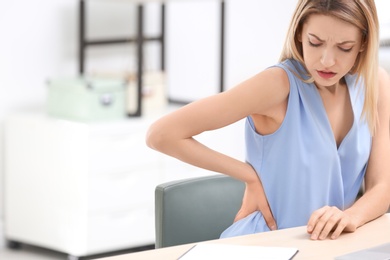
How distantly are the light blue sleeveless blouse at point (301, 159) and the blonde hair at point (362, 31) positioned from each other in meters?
0.03

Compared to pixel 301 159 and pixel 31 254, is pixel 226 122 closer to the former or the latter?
pixel 301 159

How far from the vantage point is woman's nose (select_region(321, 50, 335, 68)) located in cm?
189

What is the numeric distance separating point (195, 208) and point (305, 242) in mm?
364

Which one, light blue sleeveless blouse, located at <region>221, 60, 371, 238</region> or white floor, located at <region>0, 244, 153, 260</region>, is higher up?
light blue sleeveless blouse, located at <region>221, 60, 371, 238</region>

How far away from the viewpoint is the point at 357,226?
191 centimetres

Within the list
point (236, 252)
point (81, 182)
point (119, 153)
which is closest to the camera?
point (236, 252)

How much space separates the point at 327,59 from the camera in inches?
74.6

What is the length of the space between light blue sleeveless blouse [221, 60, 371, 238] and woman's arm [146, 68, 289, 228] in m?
0.02

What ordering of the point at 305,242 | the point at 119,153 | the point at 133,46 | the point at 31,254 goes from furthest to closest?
the point at 133,46
the point at 31,254
the point at 119,153
the point at 305,242

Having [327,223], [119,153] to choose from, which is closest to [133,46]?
[119,153]

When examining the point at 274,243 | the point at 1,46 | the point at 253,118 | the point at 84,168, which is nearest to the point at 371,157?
the point at 253,118

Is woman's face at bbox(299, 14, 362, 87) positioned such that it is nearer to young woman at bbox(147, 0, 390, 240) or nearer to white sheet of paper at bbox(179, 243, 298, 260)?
young woman at bbox(147, 0, 390, 240)

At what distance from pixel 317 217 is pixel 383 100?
1.39 feet

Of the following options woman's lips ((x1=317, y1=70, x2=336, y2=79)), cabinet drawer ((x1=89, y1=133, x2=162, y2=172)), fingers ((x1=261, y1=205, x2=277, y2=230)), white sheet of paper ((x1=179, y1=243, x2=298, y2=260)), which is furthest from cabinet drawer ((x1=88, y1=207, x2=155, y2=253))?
white sheet of paper ((x1=179, y1=243, x2=298, y2=260))
